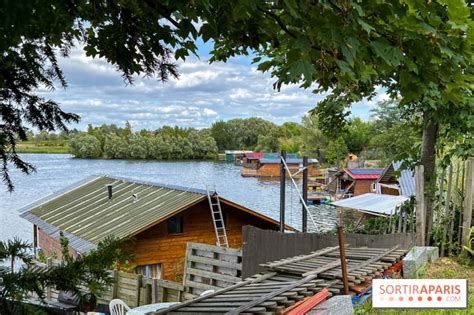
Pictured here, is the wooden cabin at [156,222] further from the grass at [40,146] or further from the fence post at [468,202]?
the grass at [40,146]

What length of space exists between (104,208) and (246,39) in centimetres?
1855

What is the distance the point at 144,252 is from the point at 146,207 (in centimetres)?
195

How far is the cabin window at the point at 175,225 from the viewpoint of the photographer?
16709mm

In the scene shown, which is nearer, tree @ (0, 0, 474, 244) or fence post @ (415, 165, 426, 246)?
tree @ (0, 0, 474, 244)

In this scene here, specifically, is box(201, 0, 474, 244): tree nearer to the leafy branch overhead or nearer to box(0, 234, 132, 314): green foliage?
the leafy branch overhead

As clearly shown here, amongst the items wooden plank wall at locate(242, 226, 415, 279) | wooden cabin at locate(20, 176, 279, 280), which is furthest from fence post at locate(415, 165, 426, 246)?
wooden cabin at locate(20, 176, 279, 280)

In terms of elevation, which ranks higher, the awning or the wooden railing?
the awning

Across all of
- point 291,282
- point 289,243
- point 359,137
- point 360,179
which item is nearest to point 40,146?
point 291,282

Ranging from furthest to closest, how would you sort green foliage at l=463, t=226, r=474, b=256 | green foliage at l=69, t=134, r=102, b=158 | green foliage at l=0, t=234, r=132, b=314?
green foliage at l=463, t=226, r=474, b=256, green foliage at l=69, t=134, r=102, b=158, green foliage at l=0, t=234, r=132, b=314

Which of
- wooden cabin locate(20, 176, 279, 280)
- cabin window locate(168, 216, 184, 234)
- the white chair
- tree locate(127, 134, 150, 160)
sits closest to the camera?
the white chair

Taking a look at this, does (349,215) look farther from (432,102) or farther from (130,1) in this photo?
(130,1)

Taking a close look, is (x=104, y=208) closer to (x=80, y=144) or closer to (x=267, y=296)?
(x=267, y=296)

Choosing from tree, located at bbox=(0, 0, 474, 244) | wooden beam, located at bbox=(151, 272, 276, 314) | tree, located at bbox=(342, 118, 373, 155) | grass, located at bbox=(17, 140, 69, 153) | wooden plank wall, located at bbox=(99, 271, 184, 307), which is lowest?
wooden plank wall, located at bbox=(99, 271, 184, 307)

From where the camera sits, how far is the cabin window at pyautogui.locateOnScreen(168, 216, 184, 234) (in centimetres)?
1671
